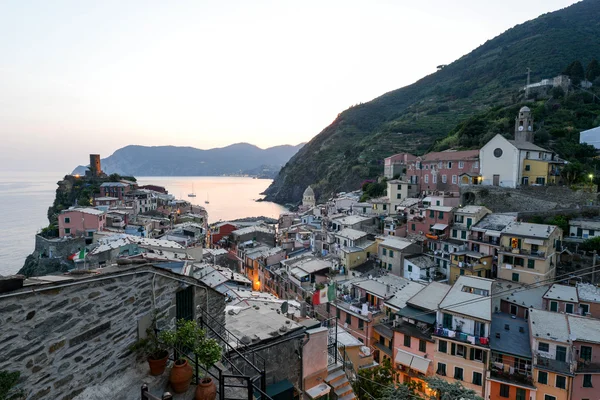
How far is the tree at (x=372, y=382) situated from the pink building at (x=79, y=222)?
34.6m

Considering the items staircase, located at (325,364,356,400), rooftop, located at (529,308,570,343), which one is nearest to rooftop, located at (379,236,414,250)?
rooftop, located at (529,308,570,343)

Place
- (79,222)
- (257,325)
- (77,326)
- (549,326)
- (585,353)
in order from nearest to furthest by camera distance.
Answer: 1. (77,326)
2. (257,325)
3. (585,353)
4. (549,326)
5. (79,222)

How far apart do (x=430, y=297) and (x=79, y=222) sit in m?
37.7

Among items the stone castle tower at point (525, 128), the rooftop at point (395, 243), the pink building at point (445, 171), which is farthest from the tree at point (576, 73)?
the rooftop at point (395, 243)

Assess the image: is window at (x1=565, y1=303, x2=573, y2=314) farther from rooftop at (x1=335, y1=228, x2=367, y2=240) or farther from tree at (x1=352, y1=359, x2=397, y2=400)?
rooftop at (x1=335, y1=228, x2=367, y2=240)

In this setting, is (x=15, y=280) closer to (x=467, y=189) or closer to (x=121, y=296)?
(x=121, y=296)

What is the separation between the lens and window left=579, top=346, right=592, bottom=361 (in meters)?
17.3

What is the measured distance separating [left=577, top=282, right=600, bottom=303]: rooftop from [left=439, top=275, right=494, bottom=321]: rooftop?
5442mm

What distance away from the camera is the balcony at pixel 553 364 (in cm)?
1730

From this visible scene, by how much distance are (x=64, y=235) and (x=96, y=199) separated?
18.1m

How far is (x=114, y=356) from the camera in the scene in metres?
4.49

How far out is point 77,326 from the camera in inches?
159

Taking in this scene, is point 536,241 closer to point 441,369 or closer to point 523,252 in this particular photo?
point 523,252

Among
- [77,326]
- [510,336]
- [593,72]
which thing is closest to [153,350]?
[77,326]
